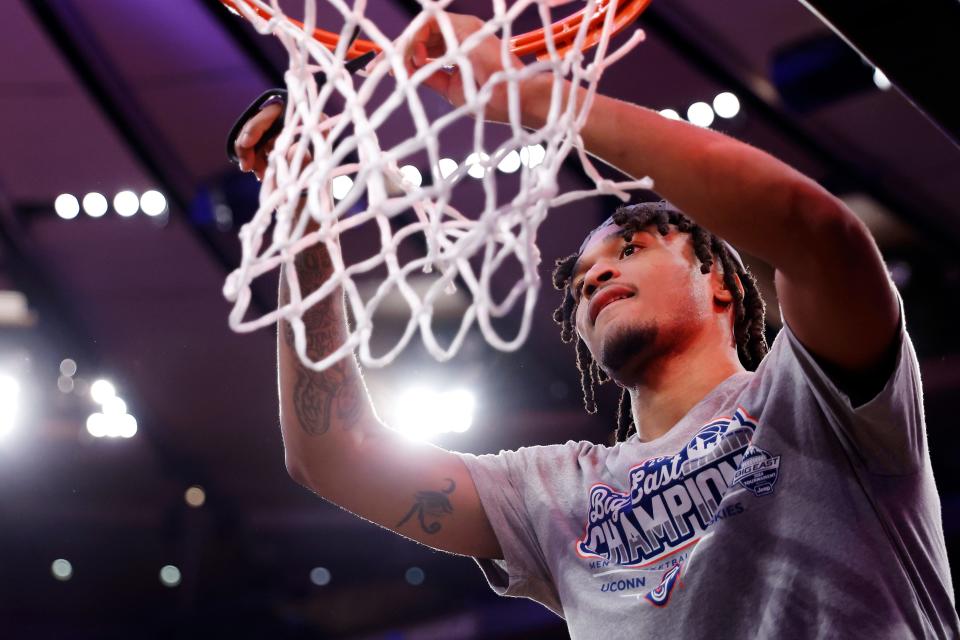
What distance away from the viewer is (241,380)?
4785 mm

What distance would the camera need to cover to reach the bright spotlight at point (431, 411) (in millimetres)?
4340

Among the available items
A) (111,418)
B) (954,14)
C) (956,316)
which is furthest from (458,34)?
(111,418)

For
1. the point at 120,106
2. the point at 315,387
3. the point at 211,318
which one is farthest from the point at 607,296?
the point at 211,318

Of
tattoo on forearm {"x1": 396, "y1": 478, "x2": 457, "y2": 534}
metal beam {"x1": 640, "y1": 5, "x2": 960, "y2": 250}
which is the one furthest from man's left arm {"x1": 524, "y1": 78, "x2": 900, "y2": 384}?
metal beam {"x1": 640, "y1": 5, "x2": 960, "y2": 250}

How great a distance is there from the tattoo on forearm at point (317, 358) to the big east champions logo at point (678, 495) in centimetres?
38

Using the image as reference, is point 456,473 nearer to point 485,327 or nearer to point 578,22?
point 485,327

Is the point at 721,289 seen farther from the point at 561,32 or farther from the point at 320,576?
the point at 320,576

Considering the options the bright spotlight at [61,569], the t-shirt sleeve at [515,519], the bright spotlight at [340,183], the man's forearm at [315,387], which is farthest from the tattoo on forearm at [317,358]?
the bright spotlight at [61,569]

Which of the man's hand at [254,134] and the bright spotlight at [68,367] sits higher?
the bright spotlight at [68,367]

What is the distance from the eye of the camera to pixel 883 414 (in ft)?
A: 3.50

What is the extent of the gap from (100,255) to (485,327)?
3639mm

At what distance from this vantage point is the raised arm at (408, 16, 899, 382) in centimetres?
101

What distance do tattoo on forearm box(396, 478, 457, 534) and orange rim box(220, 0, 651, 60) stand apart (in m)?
0.61

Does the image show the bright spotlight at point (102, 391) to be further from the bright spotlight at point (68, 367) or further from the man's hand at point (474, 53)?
the man's hand at point (474, 53)
